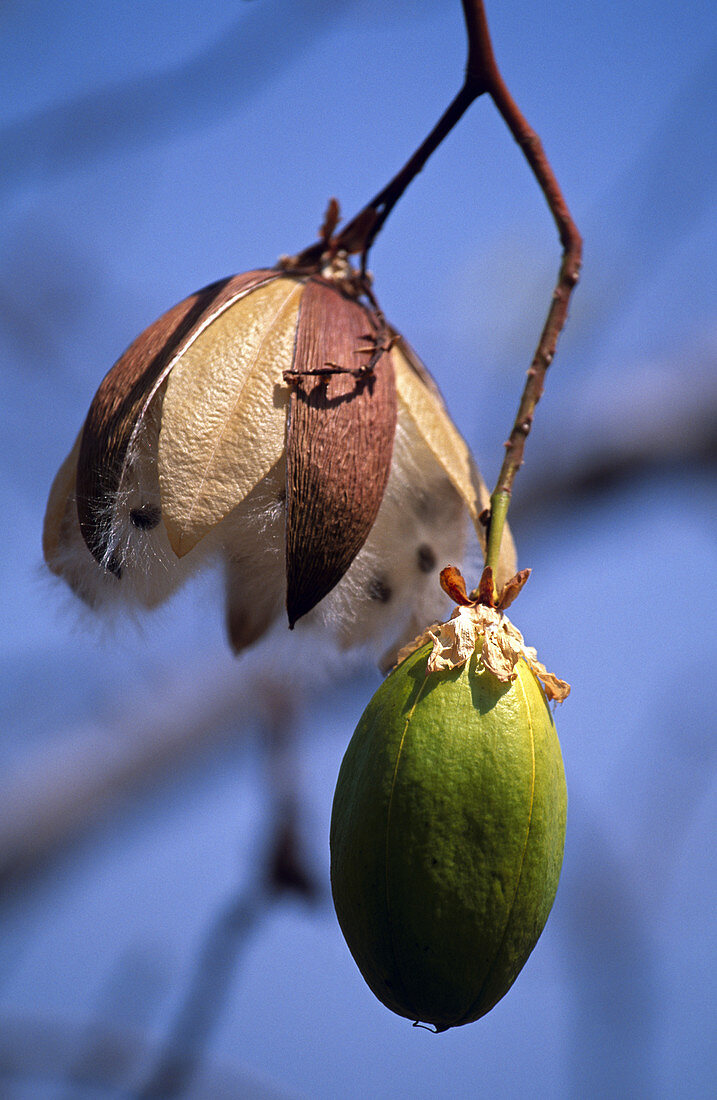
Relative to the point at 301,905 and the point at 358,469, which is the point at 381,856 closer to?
the point at 358,469

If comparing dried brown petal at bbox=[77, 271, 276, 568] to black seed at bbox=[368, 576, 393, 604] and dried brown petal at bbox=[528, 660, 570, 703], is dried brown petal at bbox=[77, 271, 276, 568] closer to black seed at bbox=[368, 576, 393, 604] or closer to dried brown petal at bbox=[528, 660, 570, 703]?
black seed at bbox=[368, 576, 393, 604]

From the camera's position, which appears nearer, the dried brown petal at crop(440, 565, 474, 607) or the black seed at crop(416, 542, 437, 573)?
the dried brown petal at crop(440, 565, 474, 607)

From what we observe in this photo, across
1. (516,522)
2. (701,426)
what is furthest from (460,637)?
(516,522)

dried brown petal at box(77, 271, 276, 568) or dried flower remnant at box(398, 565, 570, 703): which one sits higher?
dried brown petal at box(77, 271, 276, 568)

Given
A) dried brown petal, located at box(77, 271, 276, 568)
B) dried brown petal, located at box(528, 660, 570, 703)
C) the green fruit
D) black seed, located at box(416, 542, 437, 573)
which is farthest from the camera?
black seed, located at box(416, 542, 437, 573)

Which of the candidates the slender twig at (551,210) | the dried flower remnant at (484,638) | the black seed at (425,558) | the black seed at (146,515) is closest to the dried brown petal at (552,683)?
the dried flower remnant at (484,638)

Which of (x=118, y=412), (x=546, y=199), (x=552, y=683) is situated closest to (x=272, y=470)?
(x=118, y=412)

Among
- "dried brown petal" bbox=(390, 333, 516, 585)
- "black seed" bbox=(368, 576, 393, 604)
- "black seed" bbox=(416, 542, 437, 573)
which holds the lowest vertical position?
"black seed" bbox=(368, 576, 393, 604)

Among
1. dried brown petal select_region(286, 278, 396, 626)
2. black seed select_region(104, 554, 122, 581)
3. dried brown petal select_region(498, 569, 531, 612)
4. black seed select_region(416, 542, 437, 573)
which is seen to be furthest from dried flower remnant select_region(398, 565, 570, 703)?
black seed select_region(104, 554, 122, 581)
